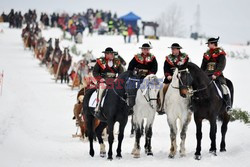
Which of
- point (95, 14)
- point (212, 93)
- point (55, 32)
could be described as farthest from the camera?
point (95, 14)

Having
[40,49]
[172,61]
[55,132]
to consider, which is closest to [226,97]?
[172,61]

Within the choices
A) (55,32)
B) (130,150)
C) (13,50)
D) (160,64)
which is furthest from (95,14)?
(130,150)

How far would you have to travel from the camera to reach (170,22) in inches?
5394

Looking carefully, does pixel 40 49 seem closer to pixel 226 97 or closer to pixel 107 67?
pixel 107 67

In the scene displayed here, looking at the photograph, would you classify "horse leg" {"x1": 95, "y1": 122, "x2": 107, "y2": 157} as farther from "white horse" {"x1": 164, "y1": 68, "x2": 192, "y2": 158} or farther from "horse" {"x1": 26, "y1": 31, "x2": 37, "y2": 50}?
"horse" {"x1": 26, "y1": 31, "x2": 37, "y2": 50}

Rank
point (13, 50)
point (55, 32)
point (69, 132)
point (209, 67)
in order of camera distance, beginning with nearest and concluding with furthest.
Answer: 1. point (209, 67)
2. point (69, 132)
3. point (13, 50)
4. point (55, 32)

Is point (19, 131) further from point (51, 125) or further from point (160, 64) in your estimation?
point (160, 64)

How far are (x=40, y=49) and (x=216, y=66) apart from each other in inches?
1269

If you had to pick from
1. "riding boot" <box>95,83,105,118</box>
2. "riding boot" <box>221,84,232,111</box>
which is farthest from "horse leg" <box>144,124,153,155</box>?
"riding boot" <box>221,84,232,111</box>

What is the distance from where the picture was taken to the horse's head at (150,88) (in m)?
14.2

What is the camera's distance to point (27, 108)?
24.3 m

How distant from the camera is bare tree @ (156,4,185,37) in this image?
129 meters

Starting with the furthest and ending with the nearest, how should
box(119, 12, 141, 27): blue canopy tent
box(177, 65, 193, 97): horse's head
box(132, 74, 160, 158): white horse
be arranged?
box(119, 12, 141, 27): blue canopy tent
box(132, 74, 160, 158): white horse
box(177, 65, 193, 97): horse's head

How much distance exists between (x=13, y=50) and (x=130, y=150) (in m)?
37.8
